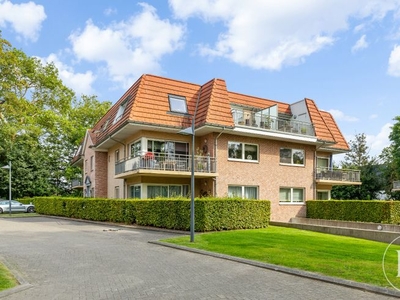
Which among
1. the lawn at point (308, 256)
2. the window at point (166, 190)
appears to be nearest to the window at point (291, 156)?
the window at point (166, 190)

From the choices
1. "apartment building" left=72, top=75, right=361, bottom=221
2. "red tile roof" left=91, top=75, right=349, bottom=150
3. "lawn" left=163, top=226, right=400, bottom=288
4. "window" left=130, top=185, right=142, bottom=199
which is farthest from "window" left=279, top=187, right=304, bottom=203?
"lawn" left=163, top=226, right=400, bottom=288

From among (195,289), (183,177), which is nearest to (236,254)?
(195,289)

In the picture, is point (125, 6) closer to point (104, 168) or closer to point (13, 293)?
point (13, 293)

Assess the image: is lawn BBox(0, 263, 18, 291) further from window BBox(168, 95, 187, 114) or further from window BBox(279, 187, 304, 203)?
window BBox(279, 187, 304, 203)

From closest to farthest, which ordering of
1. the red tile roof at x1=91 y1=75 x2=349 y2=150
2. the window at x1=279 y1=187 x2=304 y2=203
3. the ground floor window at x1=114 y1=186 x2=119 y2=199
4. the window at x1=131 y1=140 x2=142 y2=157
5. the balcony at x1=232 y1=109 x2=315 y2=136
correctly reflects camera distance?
1. the red tile roof at x1=91 y1=75 x2=349 y2=150
2. the window at x1=131 y1=140 x2=142 y2=157
3. the balcony at x1=232 y1=109 x2=315 y2=136
4. the window at x1=279 y1=187 x2=304 y2=203
5. the ground floor window at x1=114 y1=186 x2=119 y2=199

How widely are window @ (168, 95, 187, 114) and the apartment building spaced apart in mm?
65

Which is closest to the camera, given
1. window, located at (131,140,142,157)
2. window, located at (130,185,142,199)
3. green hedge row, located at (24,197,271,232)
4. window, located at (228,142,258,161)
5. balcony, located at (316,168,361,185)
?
green hedge row, located at (24,197,271,232)

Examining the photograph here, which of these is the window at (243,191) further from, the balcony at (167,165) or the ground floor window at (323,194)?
the ground floor window at (323,194)

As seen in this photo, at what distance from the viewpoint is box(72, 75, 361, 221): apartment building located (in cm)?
2053

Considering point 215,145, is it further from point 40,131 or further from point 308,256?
point 40,131

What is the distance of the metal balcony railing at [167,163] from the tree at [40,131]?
1955 cm

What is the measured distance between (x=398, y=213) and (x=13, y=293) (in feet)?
66.8

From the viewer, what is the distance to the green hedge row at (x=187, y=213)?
1574 cm

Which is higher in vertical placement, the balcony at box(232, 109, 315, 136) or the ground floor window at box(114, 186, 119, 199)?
the balcony at box(232, 109, 315, 136)
